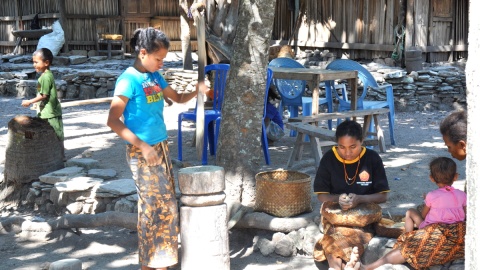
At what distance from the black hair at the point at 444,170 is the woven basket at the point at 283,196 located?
1377 mm

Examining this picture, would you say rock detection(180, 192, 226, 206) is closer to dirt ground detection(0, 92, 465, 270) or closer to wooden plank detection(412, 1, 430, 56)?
dirt ground detection(0, 92, 465, 270)

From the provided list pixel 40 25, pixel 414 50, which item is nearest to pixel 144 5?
pixel 40 25

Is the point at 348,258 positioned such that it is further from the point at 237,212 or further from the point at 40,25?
the point at 40,25

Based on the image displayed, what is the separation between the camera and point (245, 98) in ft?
19.1

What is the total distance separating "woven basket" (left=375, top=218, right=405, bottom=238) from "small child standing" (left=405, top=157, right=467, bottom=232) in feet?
1.40

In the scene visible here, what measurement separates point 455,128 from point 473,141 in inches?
64.2

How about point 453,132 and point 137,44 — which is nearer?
point 453,132

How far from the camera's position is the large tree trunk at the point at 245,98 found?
5816 millimetres

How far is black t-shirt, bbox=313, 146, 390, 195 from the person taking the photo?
4.79 m

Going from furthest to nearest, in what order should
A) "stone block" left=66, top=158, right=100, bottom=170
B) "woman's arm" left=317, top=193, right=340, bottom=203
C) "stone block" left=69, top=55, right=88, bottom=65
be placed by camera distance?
"stone block" left=69, top=55, right=88, bottom=65 < "stone block" left=66, top=158, right=100, bottom=170 < "woman's arm" left=317, top=193, right=340, bottom=203

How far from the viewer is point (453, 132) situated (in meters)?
4.19

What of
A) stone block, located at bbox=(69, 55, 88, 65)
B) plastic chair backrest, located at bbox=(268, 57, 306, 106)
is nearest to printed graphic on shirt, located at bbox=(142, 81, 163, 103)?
plastic chair backrest, located at bbox=(268, 57, 306, 106)

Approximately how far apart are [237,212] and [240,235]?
11.7 inches

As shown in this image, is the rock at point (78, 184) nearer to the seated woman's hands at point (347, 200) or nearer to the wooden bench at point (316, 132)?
the wooden bench at point (316, 132)
